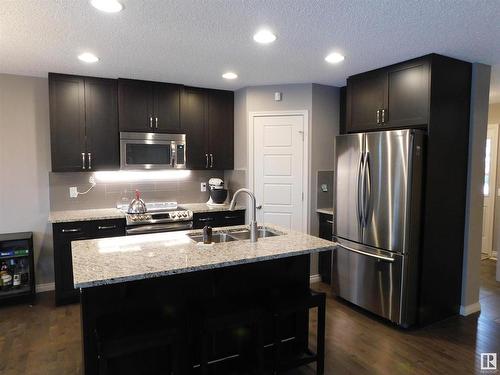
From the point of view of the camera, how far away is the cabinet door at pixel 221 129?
183 inches

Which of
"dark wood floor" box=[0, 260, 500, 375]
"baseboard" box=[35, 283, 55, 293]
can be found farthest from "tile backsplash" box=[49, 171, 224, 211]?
"dark wood floor" box=[0, 260, 500, 375]

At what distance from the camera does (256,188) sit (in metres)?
4.43

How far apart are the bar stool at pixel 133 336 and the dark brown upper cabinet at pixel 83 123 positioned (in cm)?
248

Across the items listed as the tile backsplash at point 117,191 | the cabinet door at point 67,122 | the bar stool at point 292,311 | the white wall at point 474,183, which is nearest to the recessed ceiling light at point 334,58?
the white wall at point 474,183

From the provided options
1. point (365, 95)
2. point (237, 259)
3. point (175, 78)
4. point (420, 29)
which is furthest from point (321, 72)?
point (237, 259)

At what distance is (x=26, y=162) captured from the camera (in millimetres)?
3984

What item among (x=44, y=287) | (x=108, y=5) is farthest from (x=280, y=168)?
(x=44, y=287)

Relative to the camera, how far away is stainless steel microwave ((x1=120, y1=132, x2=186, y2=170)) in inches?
163

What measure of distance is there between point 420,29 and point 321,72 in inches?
51.7

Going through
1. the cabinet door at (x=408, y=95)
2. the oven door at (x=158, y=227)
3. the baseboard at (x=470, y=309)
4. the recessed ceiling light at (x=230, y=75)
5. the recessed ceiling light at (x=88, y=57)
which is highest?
the recessed ceiling light at (x=230, y=75)

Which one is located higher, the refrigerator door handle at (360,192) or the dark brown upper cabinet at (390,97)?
the dark brown upper cabinet at (390,97)

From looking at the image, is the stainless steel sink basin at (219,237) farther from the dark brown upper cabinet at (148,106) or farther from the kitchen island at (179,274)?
the dark brown upper cabinet at (148,106)

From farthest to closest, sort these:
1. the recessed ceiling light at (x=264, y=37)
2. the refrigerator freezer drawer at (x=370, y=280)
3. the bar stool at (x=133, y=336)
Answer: the refrigerator freezer drawer at (x=370, y=280) < the recessed ceiling light at (x=264, y=37) < the bar stool at (x=133, y=336)

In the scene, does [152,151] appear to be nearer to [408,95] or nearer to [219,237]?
[219,237]
